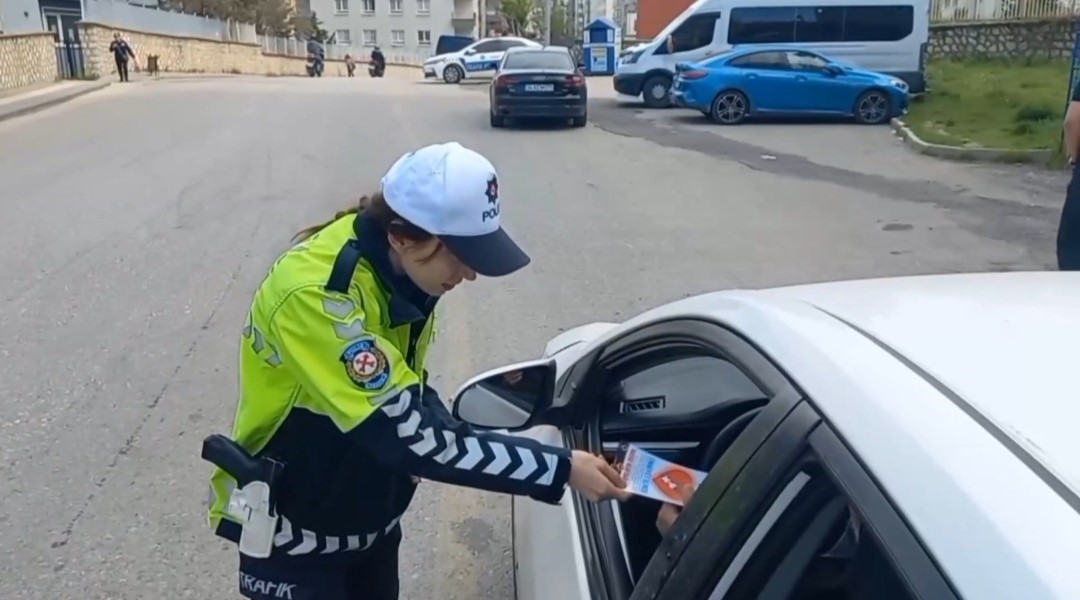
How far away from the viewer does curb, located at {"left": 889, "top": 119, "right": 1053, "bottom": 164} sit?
48.1 feet

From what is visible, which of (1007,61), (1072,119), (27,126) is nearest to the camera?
(1072,119)

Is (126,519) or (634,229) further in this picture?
(634,229)

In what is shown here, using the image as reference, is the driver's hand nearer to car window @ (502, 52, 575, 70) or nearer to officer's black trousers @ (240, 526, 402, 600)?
officer's black trousers @ (240, 526, 402, 600)

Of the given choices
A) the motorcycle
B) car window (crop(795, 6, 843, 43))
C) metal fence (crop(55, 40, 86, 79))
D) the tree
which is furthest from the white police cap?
the tree

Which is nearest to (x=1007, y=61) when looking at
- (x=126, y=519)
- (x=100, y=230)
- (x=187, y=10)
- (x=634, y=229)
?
(x=634, y=229)

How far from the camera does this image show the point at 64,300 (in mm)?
7352

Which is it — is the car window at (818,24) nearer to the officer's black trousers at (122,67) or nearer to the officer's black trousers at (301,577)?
the officer's black trousers at (122,67)

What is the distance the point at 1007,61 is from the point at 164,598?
2955 cm

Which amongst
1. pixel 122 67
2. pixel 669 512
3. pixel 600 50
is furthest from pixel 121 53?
pixel 669 512

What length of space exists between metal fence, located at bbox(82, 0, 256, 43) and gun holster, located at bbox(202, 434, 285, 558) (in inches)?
1464

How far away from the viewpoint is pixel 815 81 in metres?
20.3

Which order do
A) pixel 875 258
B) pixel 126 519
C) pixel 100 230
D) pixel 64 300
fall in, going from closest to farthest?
1. pixel 126 519
2. pixel 64 300
3. pixel 875 258
4. pixel 100 230

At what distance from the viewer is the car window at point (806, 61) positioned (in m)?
20.3

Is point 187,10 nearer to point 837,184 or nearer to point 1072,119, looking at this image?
point 837,184
